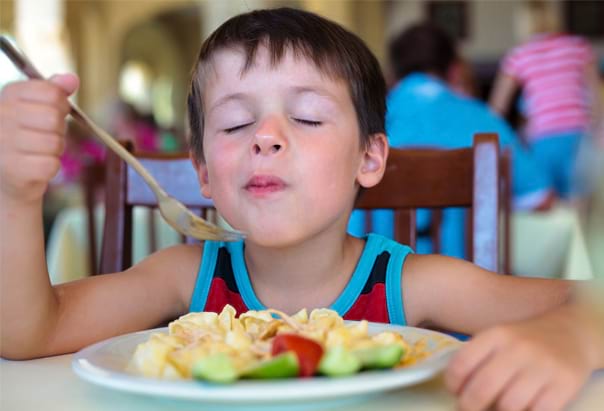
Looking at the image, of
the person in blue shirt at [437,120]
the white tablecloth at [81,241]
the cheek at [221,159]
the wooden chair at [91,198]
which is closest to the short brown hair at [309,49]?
the cheek at [221,159]

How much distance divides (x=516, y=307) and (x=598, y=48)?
9.12 m

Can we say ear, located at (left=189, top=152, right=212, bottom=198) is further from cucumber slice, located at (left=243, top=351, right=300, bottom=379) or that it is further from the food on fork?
cucumber slice, located at (left=243, top=351, right=300, bottom=379)

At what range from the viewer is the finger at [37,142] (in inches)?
24.3

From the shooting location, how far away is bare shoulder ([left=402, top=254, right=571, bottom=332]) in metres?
0.82

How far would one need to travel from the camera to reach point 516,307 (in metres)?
0.83

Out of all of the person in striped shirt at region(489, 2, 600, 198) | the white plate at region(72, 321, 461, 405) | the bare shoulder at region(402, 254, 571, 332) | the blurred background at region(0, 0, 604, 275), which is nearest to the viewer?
the white plate at region(72, 321, 461, 405)

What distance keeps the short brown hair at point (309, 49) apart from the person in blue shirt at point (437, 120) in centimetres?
83

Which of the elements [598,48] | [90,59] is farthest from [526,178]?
[90,59]

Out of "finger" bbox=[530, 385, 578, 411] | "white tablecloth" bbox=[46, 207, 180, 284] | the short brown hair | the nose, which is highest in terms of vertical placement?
the short brown hair

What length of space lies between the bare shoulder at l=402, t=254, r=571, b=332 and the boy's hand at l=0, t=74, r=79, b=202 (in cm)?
50

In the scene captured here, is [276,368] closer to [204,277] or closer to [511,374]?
[511,374]

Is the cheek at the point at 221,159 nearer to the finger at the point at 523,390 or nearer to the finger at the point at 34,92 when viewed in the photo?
the finger at the point at 34,92

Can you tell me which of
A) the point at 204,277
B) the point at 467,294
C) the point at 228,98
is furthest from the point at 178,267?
the point at 467,294

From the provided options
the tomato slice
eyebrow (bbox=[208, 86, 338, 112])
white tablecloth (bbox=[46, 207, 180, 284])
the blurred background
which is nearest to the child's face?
eyebrow (bbox=[208, 86, 338, 112])
